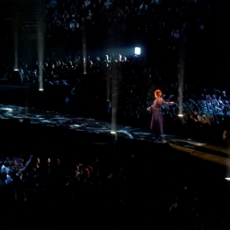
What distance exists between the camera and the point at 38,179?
6742 millimetres

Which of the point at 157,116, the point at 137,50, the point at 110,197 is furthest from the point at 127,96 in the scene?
the point at 110,197

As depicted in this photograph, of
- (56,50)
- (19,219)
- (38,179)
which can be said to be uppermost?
(56,50)

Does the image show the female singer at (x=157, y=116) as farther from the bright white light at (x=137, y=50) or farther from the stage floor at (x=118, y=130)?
the bright white light at (x=137, y=50)

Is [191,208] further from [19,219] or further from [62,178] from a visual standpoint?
[19,219]

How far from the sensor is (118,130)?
12273 millimetres

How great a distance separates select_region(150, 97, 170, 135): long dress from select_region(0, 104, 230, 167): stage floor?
266mm

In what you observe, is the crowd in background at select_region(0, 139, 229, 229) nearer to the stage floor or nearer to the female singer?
the stage floor

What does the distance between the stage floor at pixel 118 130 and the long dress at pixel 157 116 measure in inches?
10.5

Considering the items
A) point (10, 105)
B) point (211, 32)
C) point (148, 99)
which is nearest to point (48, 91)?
point (10, 105)

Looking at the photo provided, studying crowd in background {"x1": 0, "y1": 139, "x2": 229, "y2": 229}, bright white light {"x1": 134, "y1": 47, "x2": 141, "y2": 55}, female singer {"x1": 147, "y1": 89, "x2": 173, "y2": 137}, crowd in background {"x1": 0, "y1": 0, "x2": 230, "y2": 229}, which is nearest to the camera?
crowd in background {"x1": 0, "y1": 139, "x2": 229, "y2": 229}

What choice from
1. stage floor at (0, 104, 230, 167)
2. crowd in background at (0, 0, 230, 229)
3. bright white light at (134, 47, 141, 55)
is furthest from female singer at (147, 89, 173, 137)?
bright white light at (134, 47, 141, 55)

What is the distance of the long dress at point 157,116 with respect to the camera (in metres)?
11.1

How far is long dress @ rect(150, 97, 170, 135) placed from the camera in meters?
11.1

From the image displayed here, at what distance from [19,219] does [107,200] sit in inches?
51.4
